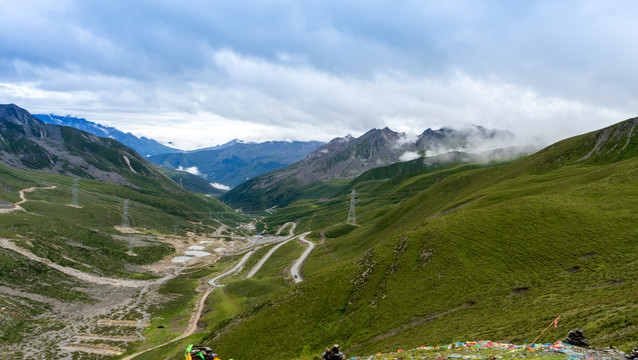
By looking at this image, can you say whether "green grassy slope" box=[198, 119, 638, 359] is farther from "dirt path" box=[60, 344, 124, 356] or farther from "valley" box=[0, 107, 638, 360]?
"dirt path" box=[60, 344, 124, 356]

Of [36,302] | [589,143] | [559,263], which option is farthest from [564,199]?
[36,302]

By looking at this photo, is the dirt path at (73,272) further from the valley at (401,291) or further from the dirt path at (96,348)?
the dirt path at (96,348)

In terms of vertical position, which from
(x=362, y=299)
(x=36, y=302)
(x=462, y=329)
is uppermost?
(x=462, y=329)

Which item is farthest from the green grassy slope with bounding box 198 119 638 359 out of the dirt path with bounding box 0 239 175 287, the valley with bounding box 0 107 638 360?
the dirt path with bounding box 0 239 175 287

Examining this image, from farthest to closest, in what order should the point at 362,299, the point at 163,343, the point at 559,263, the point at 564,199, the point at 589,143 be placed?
the point at 589,143 → the point at 163,343 → the point at 564,199 → the point at 362,299 → the point at 559,263

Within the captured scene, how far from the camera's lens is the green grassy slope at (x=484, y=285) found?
47844 millimetres

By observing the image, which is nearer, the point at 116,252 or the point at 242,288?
the point at 242,288

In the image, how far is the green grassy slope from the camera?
157ft

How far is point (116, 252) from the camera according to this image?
19375 cm

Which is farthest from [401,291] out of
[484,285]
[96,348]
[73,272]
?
[73,272]

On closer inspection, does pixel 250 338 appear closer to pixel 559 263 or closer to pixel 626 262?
pixel 559 263

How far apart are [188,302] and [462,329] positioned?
13667cm

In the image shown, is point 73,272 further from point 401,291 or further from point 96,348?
point 401,291

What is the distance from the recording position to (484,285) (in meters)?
67.4
